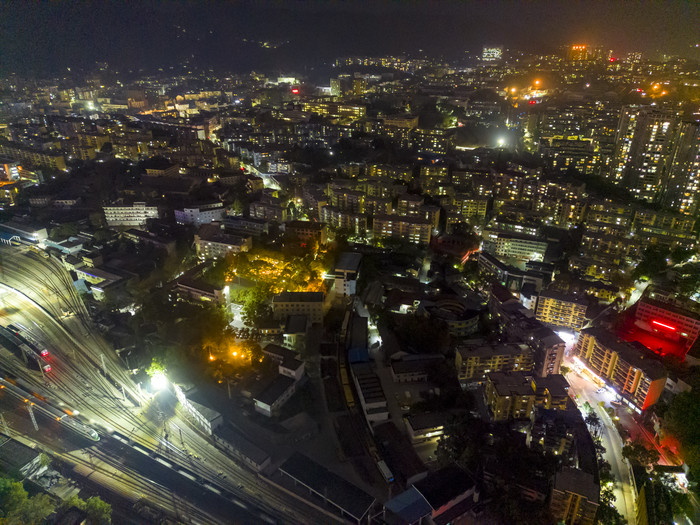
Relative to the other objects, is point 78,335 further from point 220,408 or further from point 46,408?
point 220,408

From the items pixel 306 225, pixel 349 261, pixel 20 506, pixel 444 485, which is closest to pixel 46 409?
pixel 20 506

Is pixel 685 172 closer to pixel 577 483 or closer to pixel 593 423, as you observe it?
pixel 593 423

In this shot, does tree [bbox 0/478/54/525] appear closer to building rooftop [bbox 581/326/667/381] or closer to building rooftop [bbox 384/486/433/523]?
building rooftop [bbox 384/486/433/523]

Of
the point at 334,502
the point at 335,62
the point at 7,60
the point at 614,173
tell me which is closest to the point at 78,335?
the point at 334,502

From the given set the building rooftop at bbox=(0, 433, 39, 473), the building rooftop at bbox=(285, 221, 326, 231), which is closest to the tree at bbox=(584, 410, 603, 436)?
the building rooftop at bbox=(285, 221, 326, 231)

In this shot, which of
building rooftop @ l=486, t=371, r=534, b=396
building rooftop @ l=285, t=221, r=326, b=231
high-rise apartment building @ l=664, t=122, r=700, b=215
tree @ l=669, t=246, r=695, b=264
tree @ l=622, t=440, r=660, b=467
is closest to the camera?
tree @ l=622, t=440, r=660, b=467

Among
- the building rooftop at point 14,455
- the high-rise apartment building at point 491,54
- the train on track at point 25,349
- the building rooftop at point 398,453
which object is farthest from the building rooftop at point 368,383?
the high-rise apartment building at point 491,54
